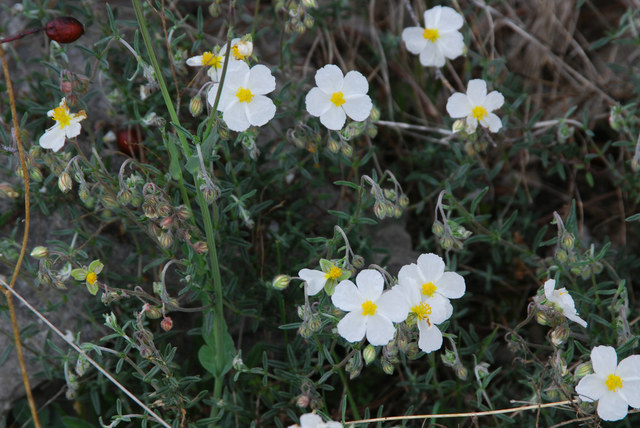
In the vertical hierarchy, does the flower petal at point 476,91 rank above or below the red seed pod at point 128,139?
above

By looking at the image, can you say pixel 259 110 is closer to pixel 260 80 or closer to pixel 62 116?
pixel 260 80

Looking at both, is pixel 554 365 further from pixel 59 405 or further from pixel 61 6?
pixel 61 6

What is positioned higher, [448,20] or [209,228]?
[448,20]

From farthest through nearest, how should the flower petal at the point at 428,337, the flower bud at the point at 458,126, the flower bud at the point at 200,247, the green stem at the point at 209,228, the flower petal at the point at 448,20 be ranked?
1. the flower petal at the point at 448,20
2. the flower bud at the point at 458,126
3. the flower bud at the point at 200,247
4. the green stem at the point at 209,228
5. the flower petal at the point at 428,337

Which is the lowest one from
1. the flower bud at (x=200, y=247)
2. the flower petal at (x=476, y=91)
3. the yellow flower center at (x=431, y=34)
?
the flower bud at (x=200, y=247)

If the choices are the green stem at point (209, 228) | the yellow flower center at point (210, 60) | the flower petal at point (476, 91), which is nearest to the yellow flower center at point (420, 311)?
the green stem at point (209, 228)

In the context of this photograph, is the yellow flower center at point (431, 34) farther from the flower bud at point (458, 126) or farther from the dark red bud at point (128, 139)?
the dark red bud at point (128, 139)

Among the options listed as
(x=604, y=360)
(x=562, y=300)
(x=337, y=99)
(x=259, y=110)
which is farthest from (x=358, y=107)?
(x=604, y=360)
